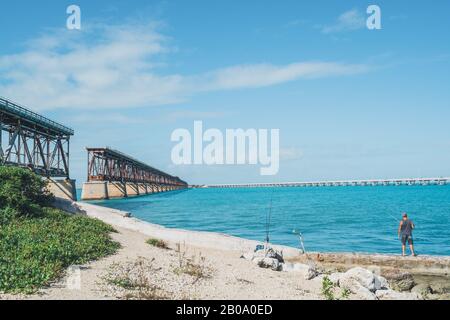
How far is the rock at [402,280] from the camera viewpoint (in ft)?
53.9

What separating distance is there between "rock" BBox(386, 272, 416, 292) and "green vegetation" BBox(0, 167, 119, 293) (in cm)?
1234

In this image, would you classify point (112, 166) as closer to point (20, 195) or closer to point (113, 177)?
point (113, 177)

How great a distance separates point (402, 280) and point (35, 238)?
1555 centimetres

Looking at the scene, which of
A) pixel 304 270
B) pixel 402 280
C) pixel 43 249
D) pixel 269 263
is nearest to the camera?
pixel 43 249

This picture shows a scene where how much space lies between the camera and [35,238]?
1474 centimetres

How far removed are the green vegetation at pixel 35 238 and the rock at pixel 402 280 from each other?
40.5 feet

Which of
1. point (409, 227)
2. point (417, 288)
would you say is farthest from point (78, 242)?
point (409, 227)

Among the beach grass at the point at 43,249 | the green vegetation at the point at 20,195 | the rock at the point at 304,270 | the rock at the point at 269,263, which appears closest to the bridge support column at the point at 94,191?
the green vegetation at the point at 20,195

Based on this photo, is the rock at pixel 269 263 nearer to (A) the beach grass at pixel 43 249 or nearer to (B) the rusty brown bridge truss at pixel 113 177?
(A) the beach grass at pixel 43 249

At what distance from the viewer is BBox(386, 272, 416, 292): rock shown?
16422 millimetres

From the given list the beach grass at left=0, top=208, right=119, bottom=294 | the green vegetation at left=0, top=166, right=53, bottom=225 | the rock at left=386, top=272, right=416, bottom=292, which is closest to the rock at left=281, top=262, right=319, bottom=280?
the rock at left=386, top=272, right=416, bottom=292

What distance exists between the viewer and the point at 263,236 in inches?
1336

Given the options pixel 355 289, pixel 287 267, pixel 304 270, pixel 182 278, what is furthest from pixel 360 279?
pixel 182 278
